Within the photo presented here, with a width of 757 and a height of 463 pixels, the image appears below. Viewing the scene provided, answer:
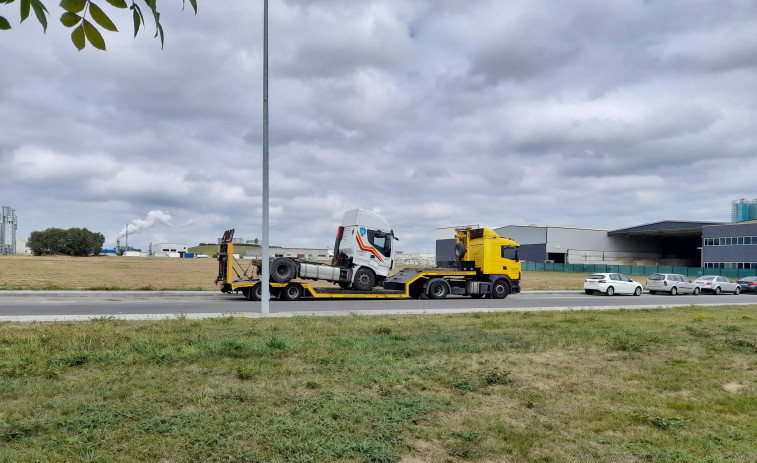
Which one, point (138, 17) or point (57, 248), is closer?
point (138, 17)

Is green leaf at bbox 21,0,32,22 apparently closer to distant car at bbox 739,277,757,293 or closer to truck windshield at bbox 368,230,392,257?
truck windshield at bbox 368,230,392,257

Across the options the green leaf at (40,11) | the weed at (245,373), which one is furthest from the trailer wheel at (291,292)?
the green leaf at (40,11)

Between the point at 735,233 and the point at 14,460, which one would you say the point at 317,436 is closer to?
the point at 14,460

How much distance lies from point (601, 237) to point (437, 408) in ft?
291

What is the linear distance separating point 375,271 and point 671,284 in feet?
73.9

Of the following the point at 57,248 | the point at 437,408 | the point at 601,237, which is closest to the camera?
the point at 437,408

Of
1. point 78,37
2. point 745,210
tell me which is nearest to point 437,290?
point 78,37

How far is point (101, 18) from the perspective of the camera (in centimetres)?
208

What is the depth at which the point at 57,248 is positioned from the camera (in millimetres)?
102875

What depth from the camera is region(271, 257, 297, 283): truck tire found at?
2334 centimetres

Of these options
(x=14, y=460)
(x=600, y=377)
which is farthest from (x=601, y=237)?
(x=14, y=460)

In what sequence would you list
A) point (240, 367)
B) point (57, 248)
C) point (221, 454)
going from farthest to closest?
point (57, 248) → point (240, 367) → point (221, 454)

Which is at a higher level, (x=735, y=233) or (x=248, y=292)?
(x=735, y=233)

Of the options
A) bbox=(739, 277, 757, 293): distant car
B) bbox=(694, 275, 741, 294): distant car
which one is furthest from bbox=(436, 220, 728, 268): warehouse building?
bbox=(694, 275, 741, 294): distant car
